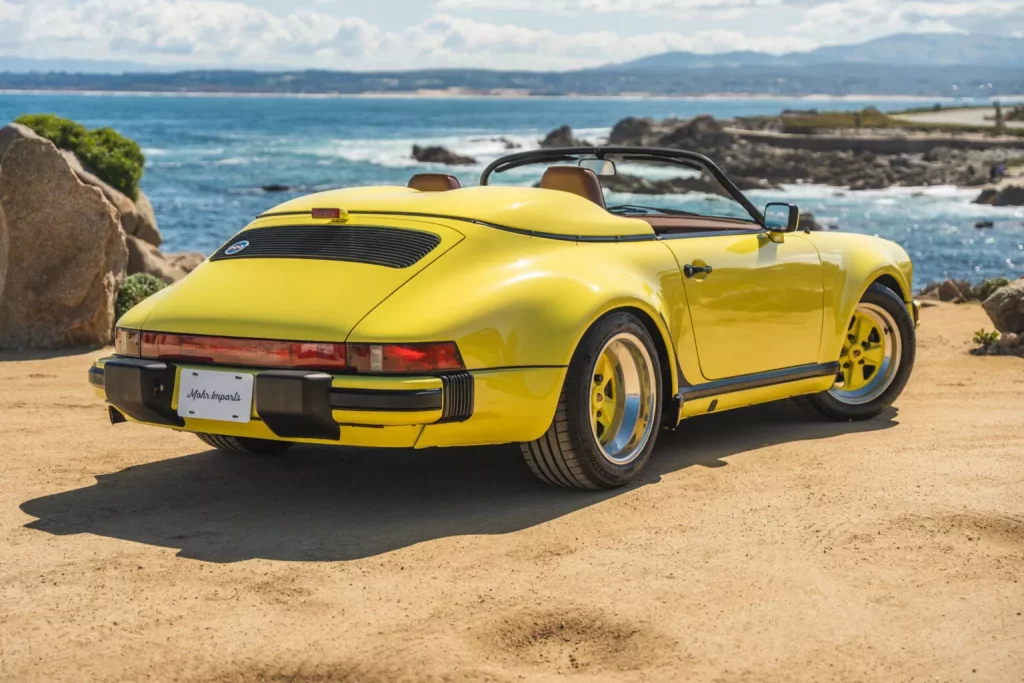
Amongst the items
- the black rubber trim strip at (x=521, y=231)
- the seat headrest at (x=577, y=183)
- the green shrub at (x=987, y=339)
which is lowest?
the green shrub at (x=987, y=339)

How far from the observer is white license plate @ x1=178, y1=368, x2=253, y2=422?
4688 millimetres

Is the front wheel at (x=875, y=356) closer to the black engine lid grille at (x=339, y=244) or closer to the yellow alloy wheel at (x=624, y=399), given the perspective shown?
the yellow alloy wheel at (x=624, y=399)

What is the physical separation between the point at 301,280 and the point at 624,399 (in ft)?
4.75

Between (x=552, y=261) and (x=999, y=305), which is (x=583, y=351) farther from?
(x=999, y=305)

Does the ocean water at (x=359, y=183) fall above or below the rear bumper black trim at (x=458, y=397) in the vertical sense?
below

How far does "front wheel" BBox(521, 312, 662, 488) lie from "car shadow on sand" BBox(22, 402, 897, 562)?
0.41 feet

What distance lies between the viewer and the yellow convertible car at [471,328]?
4.63 meters

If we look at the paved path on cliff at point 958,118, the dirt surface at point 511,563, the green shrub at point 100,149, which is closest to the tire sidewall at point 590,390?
the dirt surface at point 511,563

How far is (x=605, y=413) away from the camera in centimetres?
544

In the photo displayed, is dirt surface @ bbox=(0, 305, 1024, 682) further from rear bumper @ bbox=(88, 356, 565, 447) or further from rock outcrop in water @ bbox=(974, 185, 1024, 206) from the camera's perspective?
rock outcrop in water @ bbox=(974, 185, 1024, 206)

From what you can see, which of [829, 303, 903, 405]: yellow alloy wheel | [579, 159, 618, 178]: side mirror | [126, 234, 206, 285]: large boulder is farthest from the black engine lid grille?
[126, 234, 206, 285]: large boulder

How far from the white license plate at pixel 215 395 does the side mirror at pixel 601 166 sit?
2351mm

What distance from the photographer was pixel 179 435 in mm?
6691

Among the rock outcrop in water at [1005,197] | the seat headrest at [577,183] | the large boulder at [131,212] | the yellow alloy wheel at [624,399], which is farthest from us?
the rock outcrop in water at [1005,197]
